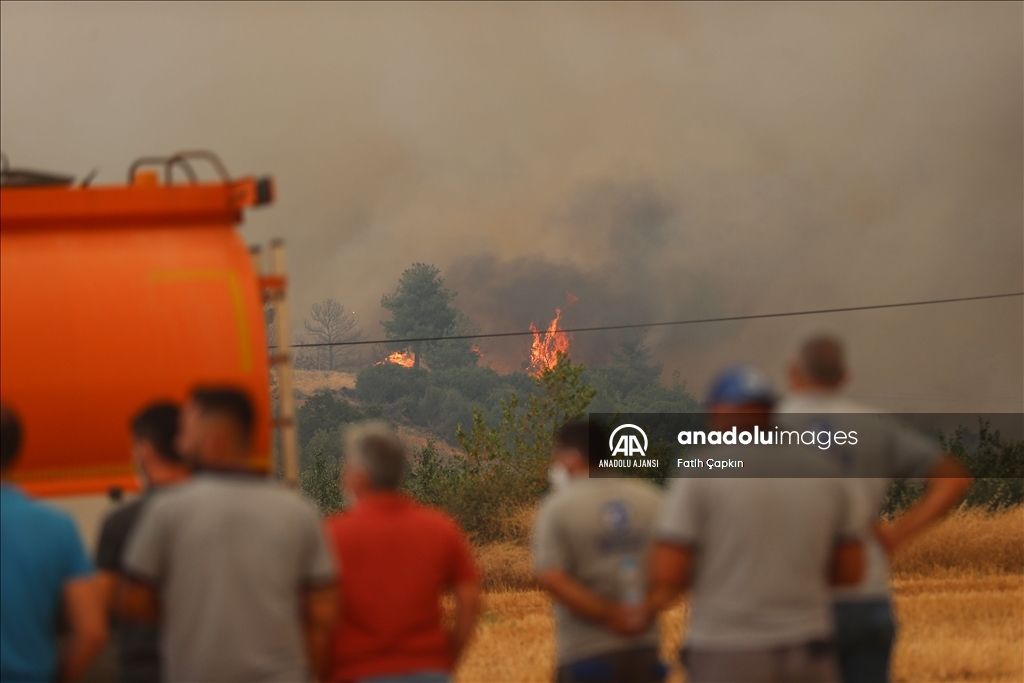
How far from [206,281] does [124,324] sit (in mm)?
412

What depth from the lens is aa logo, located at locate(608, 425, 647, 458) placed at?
3497 cm

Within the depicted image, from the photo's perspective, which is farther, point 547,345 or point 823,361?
point 547,345

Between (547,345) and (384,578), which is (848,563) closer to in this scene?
(384,578)

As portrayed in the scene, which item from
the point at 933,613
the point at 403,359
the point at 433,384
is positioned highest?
the point at 403,359

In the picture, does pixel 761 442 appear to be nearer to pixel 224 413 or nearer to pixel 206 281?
pixel 224 413

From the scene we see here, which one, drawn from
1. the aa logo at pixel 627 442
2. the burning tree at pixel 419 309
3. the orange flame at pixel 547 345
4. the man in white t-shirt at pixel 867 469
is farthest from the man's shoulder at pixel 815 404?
the burning tree at pixel 419 309

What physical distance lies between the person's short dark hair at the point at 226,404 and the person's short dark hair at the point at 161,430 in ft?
1.32

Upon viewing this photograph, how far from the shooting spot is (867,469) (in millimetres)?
5129

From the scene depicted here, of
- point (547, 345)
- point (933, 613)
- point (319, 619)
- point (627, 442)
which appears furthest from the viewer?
point (547, 345)

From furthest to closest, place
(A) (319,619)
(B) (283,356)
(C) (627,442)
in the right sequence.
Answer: (C) (627,442), (B) (283,356), (A) (319,619)

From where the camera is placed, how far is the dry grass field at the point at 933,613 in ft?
35.0

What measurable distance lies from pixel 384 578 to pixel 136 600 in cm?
82

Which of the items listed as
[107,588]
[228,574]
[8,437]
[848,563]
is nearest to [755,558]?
[848,563]

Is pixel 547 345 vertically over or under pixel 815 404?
over
